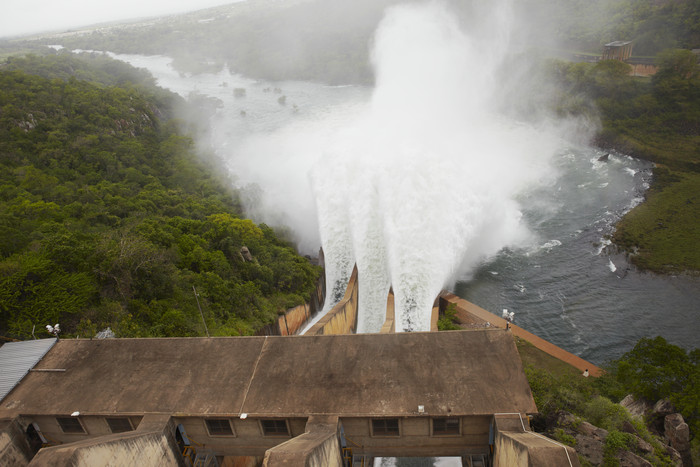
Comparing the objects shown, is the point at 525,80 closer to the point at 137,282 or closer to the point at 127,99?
the point at 127,99

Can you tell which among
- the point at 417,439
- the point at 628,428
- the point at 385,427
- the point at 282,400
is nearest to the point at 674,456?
the point at 628,428

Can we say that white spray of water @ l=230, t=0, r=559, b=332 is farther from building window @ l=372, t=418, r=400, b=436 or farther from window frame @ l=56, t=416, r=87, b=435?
window frame @ l=56, t=416, r=87, b=435

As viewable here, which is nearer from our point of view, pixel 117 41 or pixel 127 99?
pixel 127 99

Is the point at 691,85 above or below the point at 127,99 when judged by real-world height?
below

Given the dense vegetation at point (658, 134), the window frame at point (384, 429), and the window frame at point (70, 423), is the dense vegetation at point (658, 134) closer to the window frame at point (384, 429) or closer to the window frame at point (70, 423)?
the window frame at point (384, 429)

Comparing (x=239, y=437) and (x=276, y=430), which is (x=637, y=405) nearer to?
(x=276, y=430)

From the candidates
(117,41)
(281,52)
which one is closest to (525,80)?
(281,52)
